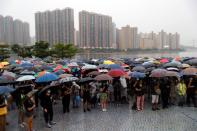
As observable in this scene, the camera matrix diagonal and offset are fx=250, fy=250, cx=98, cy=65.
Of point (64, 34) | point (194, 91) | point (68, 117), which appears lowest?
point (68, 117)

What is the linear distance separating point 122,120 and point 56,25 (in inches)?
2760

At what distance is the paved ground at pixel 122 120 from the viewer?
798 cm

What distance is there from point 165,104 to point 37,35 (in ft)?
244

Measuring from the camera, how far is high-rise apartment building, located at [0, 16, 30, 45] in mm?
83569

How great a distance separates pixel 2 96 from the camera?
24.7 ft

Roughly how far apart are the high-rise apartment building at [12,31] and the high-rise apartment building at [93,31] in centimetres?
2530

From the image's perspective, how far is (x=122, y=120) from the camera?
Result: 8750 millimetres

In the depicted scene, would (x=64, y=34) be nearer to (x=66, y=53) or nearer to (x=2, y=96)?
(x=66, y=53)

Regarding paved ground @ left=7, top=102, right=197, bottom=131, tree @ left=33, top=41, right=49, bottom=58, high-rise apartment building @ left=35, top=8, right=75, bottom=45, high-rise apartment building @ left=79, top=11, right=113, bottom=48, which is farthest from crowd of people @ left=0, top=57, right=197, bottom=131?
high-rise apartment building @ left=79, top=11, right=113, bottom=48

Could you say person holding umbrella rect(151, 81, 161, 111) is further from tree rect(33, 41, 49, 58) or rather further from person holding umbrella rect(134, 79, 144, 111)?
tree rect(33, 41, 49, 58)

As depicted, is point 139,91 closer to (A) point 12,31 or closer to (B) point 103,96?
(B) point 103,96

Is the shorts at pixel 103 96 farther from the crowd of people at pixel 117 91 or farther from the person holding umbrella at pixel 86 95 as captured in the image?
the person holding umbrella at pixel 86 95

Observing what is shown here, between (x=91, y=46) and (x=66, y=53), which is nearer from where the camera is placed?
(x=66, y=53)

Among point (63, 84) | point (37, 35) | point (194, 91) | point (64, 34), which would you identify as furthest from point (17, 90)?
point (37, 35)
